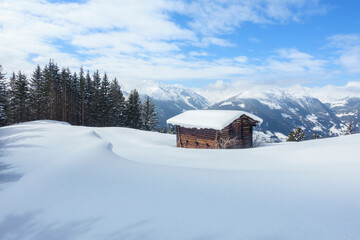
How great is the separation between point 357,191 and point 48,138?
1097 centimetres

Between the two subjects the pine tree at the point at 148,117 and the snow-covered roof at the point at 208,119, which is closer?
the snow-covered roof at the point at 208,119

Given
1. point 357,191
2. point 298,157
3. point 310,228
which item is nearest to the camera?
point 310,228

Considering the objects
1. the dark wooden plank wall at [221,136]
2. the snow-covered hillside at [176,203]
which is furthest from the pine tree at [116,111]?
the snow-covered hillside at [176,203]

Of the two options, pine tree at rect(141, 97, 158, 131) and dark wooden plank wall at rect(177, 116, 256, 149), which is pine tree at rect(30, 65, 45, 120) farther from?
dark wooden plank wall at rect(177, 116, 256, 149)

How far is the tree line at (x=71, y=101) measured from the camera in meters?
32.1

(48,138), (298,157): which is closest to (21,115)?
(48,138)

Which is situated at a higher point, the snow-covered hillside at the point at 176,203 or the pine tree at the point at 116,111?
the pine tree at the point at 116,111

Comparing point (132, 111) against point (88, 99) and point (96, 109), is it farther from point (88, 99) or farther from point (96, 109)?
point (88, 99)

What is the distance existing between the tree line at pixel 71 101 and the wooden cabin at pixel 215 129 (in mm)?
21351

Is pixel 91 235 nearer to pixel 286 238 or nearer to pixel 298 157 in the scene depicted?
pixel 286 238

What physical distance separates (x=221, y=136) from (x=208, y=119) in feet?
6.59

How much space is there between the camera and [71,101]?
118 feet

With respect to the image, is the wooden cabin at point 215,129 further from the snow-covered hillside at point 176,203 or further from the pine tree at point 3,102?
the pine tree at point 3,102

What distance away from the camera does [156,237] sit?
2107 mm
